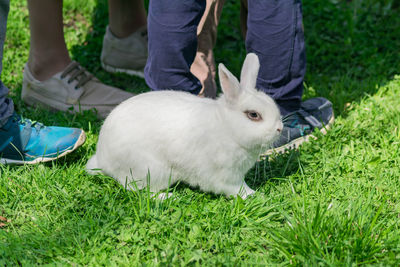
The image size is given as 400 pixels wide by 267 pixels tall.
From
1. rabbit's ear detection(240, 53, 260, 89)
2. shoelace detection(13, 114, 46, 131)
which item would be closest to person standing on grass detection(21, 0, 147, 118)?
shoelace detection(13, 114, 46, 131)

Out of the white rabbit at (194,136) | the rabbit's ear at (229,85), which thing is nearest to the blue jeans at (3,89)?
the white rabbit at (194,136)

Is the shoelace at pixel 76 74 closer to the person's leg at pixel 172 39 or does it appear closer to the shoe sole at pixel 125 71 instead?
the shoe sole at pixel 125 71

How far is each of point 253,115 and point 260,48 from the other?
671 mm

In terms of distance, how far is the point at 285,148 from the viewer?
9.46 feet

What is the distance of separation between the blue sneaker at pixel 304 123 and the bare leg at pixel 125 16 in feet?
5.72

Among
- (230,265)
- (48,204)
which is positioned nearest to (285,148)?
(230,265)

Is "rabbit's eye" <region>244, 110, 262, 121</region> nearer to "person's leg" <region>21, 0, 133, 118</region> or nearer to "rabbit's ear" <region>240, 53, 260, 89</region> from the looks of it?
"rabbit's ear" <region>240, 53, 260, 89</region>

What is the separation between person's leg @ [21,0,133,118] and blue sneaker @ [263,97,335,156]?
4.30ft

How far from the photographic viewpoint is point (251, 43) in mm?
2773

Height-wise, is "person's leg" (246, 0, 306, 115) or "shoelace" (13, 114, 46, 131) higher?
"person's leg" (246, 0, 306, 115)

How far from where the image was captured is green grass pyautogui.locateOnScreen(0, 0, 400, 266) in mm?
1972

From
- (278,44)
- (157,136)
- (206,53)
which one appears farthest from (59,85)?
(278,44)

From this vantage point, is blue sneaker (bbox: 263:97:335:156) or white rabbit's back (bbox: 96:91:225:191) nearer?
white rabbit's back (bbox: 96:91:225:191)

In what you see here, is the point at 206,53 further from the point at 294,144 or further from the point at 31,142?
the point at 31,142
